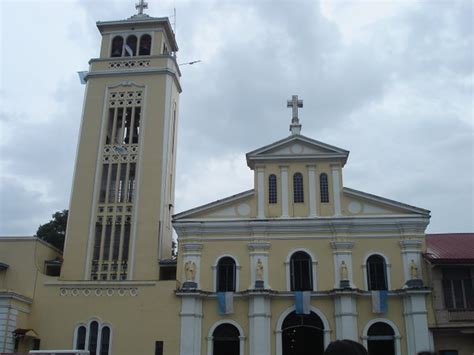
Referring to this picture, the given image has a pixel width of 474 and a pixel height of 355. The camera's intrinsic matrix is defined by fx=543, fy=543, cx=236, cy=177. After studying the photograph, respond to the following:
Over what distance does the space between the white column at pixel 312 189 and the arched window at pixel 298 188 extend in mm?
450

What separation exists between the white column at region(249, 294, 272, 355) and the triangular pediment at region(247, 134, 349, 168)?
7.70 metres

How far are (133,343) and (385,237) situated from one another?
14.0m

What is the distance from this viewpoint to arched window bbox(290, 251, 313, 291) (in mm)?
27969

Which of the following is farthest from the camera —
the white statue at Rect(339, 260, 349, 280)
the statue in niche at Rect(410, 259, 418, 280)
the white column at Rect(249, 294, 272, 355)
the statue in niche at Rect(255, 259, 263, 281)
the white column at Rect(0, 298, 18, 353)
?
the statue in niche at Rect(255, 259, 263, 281)

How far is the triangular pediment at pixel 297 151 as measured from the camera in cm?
2983

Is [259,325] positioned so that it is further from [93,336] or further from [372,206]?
[372,206]

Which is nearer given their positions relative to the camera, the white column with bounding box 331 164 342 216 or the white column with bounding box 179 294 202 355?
the white column with bounding box 179 294 202 355

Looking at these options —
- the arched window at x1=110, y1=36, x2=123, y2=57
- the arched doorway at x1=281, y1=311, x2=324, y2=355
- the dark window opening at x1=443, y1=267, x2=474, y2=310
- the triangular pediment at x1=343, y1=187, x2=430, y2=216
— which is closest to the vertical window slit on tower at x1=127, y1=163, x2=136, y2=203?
the arched window at x1=110, y1=36, x2=123, y2=57

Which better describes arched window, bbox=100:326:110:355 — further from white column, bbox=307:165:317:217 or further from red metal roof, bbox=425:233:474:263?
red metal roof, bbox=425:233:474:263

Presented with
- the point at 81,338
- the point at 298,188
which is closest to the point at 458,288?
the point at 298,188

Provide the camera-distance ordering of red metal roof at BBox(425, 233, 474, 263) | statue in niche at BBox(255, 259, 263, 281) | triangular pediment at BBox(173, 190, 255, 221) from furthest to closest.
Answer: triangular pediment at BBox(173, 190, 255, 221), statue in niche at BBox(255, 259, 263, 281), red metal roof at BBox(425, 233, 474, 263)

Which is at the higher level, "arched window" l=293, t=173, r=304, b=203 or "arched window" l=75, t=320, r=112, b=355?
"arched window" l=293, t=173, r=304, b=203

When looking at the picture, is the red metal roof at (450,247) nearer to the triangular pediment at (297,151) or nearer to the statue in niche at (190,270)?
the triangular pediment at (297,151)

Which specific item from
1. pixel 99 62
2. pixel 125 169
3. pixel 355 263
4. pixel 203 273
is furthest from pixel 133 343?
pixel 99 62
